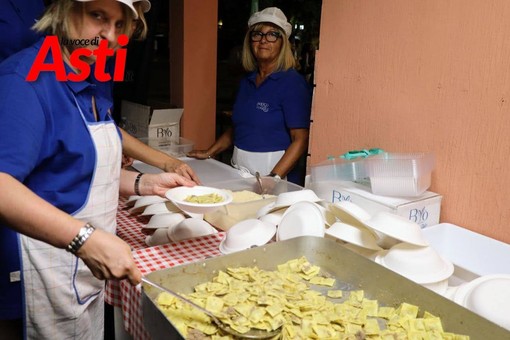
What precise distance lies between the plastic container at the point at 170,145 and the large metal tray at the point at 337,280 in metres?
1.83

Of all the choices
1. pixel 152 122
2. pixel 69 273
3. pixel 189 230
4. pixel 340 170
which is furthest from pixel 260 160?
pixel 69 273

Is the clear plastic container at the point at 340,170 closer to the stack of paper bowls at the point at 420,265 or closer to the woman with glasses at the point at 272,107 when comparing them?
the stack of paper bowls at the point at 420,265

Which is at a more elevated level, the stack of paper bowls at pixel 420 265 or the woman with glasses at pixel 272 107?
the woman with glasses at pixel 272 107

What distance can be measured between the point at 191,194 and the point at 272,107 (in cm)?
130

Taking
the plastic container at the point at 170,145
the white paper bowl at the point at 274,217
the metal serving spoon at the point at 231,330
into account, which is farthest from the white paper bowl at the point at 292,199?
the plastic container at the point at 170,145

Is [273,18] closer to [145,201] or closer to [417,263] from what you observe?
[145,201]

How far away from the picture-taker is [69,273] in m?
1.24

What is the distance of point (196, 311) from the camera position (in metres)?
1.05

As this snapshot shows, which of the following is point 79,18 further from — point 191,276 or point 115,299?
point 115,299

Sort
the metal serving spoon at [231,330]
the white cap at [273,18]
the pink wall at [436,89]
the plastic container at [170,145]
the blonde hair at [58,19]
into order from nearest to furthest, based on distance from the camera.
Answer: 1. the metal serving spoon at [231,330]
2. the blonde hair at [58,19]
3. the pink wall at [436,89]
4. the white cap at [273,18]
5. the plastic container at [170,145]

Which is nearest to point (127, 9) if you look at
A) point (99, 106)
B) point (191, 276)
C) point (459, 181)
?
point (99, 106)

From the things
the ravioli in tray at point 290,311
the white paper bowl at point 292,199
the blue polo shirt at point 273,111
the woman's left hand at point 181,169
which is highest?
the blue polo shirt at point 273,111

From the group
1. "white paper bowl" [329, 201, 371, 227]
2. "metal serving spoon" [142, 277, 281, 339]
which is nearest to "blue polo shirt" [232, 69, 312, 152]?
"white paper bowl" [329, 201, 371, 227]

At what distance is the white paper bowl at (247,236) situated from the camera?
1390 mm
